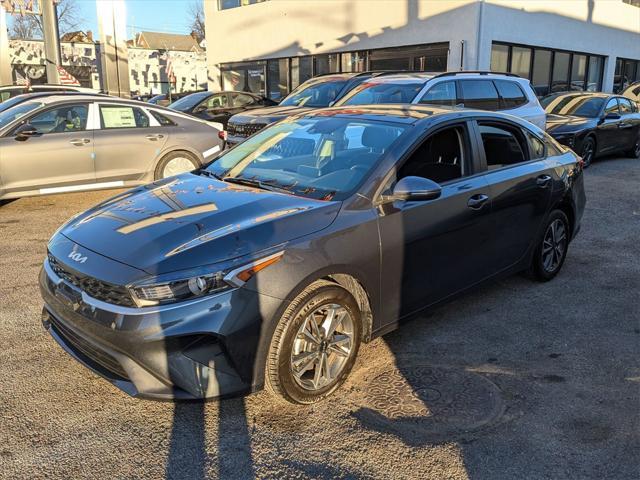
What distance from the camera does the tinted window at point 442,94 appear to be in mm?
9039

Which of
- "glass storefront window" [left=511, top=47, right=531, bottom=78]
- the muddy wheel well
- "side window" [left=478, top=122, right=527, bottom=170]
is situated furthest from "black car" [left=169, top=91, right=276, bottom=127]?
the muddy wheel well

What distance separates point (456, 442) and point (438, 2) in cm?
1691

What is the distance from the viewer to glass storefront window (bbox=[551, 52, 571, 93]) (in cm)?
2103

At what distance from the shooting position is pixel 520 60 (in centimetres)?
1914

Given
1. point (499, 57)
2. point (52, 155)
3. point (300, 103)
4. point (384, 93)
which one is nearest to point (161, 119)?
point (52, 155)

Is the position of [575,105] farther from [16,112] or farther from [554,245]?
[16,112]

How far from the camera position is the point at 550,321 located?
448 cm

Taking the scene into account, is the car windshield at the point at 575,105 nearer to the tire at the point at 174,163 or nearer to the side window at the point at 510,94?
the side window at the point at 510,94

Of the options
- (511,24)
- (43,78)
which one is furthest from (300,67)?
(43,78)

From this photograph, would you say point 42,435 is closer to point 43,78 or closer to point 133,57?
point 43,78

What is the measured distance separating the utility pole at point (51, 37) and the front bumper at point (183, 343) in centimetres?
1863

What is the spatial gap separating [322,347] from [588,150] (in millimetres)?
10824

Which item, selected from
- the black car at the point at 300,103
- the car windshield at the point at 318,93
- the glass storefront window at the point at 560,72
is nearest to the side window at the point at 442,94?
the black car at the point at 300,103

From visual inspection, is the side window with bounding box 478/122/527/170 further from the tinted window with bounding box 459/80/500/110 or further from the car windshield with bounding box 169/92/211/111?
the car windshield with bounding box 169/92/211/111
